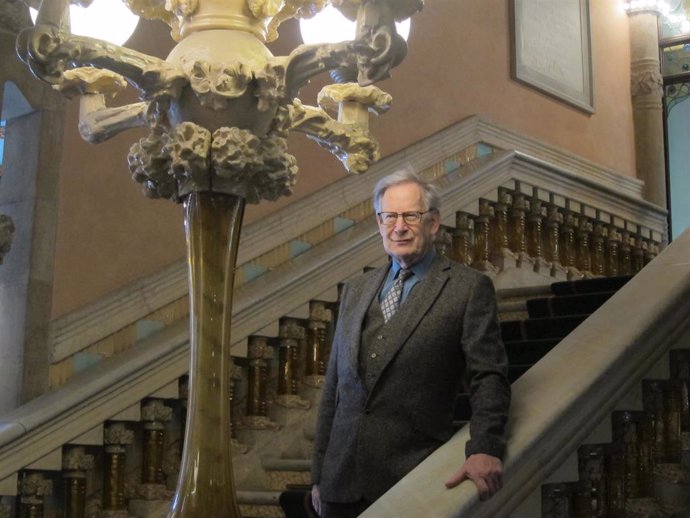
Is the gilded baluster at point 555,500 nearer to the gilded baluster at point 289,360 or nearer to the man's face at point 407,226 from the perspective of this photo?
the man's face at point 407,226

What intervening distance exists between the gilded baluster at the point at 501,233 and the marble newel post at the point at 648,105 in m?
2.96

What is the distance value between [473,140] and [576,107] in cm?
180

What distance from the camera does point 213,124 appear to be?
2.43 metres

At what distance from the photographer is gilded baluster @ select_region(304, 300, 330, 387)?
4.84 m

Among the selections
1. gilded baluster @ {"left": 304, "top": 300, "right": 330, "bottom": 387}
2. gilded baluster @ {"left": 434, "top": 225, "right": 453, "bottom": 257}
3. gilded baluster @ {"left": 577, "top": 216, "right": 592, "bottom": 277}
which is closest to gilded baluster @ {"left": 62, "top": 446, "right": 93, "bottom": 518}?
gilded baluster @ {"left": 304, "top": 300, "right": 330, "bottom": 387}

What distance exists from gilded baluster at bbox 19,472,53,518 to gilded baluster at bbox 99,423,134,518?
231mm

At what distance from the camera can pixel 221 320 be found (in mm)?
2369

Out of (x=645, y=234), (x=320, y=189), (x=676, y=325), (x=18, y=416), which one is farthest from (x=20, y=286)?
(x=645, y=234)

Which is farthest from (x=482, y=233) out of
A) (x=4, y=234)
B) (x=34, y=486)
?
(x=4, y=234)

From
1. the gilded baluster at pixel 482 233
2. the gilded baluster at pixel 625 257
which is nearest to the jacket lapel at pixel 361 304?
the gilded baluster at pixel 482 233

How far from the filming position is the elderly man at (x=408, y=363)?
2578mm

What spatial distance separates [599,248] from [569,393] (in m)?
4.88

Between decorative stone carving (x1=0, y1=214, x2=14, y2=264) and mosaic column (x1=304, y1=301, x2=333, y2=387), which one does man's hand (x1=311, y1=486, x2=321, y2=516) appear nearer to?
decorative stone carving (x1=0, y1=214, x2=14, y2=264)

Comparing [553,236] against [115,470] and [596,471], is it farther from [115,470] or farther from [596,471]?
[596,471]
